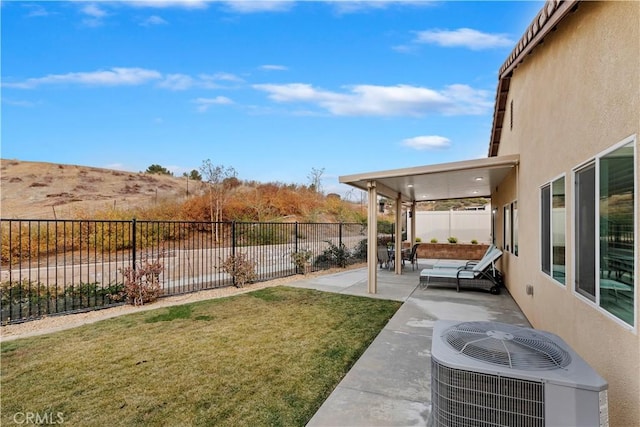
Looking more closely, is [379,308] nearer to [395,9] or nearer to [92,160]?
[395,9]

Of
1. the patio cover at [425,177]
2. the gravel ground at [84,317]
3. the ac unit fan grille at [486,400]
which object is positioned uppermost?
the patio cover at [425,177]

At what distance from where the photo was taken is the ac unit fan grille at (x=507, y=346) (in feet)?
6.21

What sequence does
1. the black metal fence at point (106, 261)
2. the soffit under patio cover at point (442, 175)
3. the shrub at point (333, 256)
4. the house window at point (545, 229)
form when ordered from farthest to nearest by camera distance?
the shrub at point (333, 256) < the soffit under patio cover at point (442, 175) < the black metal fence at point (106, 261) < the house window at point (545, 229)

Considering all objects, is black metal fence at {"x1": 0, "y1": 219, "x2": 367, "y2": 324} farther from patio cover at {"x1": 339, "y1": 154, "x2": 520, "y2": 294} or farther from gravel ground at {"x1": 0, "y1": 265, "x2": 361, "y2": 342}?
patio cover at {"x1": 339, "y1": 154, "x2": 520, "y2": 294}

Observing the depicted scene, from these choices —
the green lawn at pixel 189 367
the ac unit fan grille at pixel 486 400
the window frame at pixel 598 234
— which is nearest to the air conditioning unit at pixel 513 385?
the ac unit fan grille at pixel 486 400

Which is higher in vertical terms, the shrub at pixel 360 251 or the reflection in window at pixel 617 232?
the reflection in window at pixel 617 232

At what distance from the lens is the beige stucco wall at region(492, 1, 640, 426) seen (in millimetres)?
2139

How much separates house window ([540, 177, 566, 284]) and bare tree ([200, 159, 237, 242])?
1676 cm

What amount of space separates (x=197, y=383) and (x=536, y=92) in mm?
6458

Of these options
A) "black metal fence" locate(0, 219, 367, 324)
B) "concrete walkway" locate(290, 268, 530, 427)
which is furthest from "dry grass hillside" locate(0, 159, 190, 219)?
"concrete walkway" locate(290, 268, 530, 427)

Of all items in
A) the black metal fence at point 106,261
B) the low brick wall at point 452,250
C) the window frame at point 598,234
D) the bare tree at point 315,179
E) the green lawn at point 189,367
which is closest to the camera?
the window frame at point 598,234

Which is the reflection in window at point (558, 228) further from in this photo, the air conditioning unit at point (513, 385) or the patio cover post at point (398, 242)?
the patio cover post at point (398, 242)

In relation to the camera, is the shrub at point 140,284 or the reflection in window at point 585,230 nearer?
the reflection in window at point 585,230

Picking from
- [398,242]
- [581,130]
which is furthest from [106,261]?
[581,130]
